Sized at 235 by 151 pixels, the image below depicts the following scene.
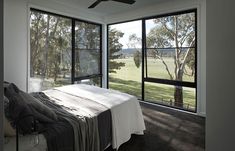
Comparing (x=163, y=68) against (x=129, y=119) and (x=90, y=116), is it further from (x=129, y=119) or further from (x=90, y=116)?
(x=90, y=116)

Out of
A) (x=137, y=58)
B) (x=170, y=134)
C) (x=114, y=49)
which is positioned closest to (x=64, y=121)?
(x=170, y=134)

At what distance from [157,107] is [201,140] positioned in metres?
1.80

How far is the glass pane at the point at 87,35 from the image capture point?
17.1 feet

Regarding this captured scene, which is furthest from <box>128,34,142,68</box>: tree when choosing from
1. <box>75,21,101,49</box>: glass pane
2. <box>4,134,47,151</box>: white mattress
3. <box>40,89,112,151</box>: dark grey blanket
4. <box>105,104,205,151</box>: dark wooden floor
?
<box>4,134,47,151</box>: white mattress

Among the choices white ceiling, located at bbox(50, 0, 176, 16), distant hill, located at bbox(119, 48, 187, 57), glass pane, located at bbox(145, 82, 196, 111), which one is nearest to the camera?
glass pane, located at bbox(145, 82, 196, 111)

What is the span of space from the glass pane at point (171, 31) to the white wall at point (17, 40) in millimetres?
2941

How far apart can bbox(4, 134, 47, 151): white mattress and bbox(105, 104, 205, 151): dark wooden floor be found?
1.10 metres

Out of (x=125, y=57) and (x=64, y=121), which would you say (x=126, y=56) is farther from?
(x=64, y=121)

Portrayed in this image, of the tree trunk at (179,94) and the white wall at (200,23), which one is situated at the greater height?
the white wall at (200,23)

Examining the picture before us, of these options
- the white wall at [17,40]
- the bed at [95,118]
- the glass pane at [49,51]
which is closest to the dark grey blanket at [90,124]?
the bed at [95,118]

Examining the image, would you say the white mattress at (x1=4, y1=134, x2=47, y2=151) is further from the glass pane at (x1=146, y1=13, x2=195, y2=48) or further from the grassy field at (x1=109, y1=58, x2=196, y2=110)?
the glass pane at (x1=146, y1=13, x2=195, y2=48)

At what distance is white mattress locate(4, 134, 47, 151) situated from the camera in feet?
5.16

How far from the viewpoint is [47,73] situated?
14.5 ft

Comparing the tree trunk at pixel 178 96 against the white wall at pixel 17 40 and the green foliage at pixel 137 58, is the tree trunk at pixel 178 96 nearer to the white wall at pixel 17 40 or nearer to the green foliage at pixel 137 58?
the green foliage at pixel 137 58
